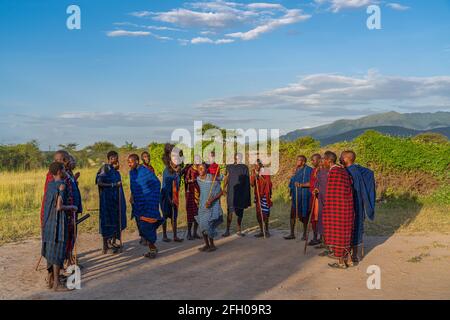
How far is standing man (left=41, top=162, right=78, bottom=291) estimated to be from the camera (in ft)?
19.5

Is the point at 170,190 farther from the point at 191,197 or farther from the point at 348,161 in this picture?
the point at 348,161

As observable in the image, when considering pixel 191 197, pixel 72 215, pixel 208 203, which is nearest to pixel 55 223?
pixel 72 215

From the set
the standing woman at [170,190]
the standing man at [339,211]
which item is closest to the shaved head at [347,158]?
the standing man at [339,211]

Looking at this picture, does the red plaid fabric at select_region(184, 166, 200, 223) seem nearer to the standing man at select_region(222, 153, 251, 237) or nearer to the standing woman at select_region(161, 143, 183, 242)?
the standing woman at select_region(161, 143, 183, 242)

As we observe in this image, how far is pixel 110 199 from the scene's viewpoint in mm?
8039

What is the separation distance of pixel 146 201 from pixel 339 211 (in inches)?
125

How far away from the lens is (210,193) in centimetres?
803

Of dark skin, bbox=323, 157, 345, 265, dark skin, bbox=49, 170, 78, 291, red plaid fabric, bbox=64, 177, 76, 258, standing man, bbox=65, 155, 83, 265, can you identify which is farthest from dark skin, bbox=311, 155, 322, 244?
dark skin, bbox=49, 170, 78, 291

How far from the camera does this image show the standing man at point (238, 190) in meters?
9.86

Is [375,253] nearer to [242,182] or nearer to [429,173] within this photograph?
[242,182]
